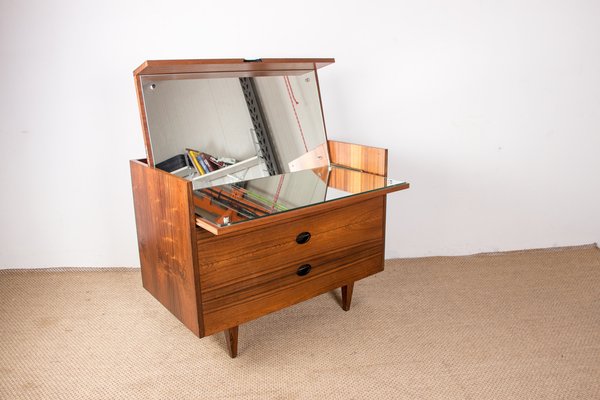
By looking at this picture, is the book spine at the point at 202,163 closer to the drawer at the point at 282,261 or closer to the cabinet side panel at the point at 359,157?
the drawer at the point at 282,261

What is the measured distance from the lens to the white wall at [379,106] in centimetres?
182

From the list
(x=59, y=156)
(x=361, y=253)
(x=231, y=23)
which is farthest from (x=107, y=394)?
(x=231, y=23)

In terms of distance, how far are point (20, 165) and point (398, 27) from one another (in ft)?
4.67

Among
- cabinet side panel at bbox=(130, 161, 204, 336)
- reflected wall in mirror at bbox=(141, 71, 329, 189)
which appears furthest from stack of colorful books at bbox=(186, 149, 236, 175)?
cabinet side panel at bbox=(130, 161, 204, 336)

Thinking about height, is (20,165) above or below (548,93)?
below

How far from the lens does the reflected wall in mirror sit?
1485mm

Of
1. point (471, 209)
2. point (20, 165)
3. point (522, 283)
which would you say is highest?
point (20, 165)

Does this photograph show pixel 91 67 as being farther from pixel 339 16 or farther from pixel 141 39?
pixel 339 16

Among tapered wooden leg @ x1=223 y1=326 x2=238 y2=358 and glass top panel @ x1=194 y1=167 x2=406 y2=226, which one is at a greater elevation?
glass top panel @ x1=194 y1=167 x2=406 y2=226

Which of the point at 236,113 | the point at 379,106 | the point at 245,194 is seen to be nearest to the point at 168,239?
the point at 245,194

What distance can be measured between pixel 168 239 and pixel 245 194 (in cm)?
24

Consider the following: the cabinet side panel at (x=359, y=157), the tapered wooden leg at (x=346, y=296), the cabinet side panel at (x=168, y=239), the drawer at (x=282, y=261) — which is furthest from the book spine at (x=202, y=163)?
the tapered wooden leg at (x=346, y=296)

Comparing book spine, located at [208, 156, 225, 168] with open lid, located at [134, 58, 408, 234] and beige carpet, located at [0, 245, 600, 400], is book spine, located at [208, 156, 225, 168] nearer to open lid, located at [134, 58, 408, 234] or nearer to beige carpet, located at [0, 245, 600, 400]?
open lid, located at [134, 58, 408, 234]

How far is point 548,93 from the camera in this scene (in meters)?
2.12
